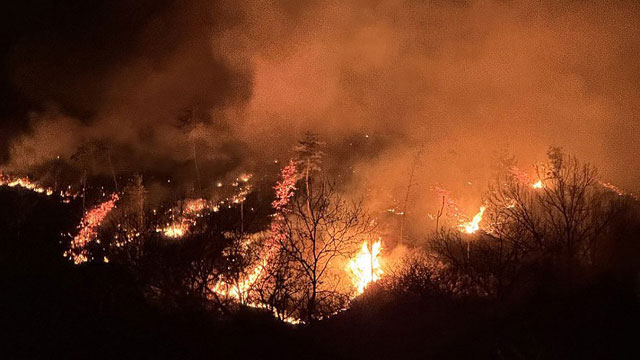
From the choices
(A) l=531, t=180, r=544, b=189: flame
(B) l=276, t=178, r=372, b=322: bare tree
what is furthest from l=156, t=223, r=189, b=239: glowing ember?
(A) l=531, t=180, r=544, b=189: flame

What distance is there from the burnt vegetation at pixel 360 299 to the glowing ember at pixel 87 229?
129 cm

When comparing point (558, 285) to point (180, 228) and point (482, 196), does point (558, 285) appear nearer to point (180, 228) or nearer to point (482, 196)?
point (482, 196)

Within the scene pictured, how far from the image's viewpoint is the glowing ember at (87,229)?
2373cm

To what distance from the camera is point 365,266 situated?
26.9m

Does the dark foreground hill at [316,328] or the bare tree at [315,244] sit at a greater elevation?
the bare tree at [315,244]

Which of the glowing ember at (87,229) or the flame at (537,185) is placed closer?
the flame at (537,185)

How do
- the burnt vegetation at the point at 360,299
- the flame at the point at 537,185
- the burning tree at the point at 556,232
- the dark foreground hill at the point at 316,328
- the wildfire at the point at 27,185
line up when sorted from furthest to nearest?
the wildfire at the point at 27,185 < the flame at the point at 537,185 < the burning tree at the point at 556,232 < the burnt vegetation at the point at 360,299 < the dark foreground hill at the point at 316,328

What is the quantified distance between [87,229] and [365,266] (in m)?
18.3

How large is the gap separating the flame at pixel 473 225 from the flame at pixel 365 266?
17.7 ft

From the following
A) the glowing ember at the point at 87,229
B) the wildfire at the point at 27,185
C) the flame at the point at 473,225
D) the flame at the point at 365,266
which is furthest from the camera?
the wildfire at the point at 27,185

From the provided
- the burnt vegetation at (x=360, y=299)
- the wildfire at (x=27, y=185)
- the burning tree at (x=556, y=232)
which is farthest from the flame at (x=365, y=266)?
the wildfire at (x=27, y=185)

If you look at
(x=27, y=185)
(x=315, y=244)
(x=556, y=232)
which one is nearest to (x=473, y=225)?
(x=556, y=232)

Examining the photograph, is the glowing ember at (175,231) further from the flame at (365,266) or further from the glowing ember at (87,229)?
the flame at (365,266)

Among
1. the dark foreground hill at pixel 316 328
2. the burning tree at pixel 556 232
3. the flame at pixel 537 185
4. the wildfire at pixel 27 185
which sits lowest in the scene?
the dark foreground hill at pixel 316 328
